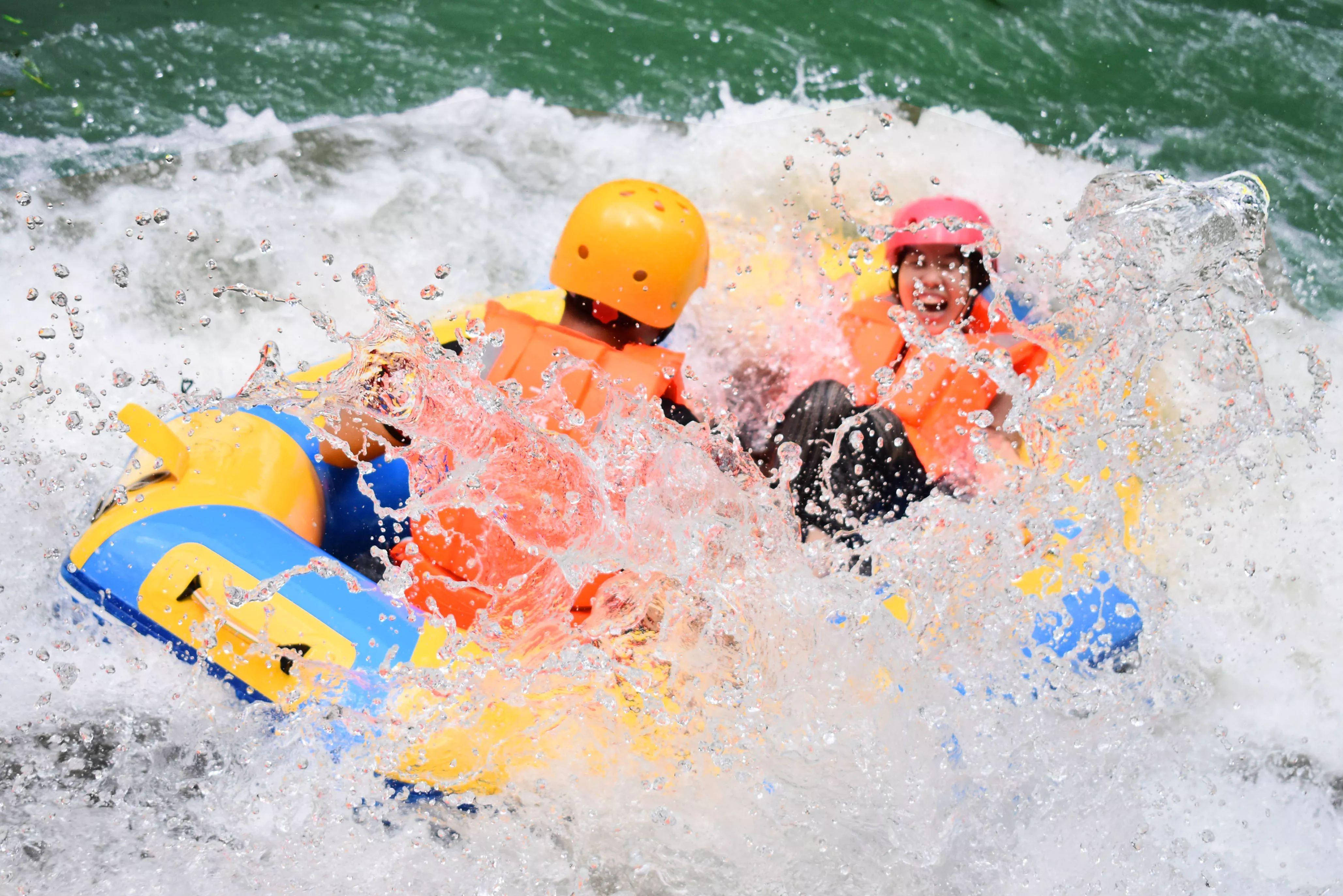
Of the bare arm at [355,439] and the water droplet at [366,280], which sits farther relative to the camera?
the bare arm at [355,439]

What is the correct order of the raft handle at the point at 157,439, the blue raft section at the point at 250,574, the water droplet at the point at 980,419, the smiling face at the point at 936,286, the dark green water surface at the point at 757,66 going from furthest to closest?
the dark green water surface at the point at 757,66 < the smiling face at the point at 936,286 < the water droplet at the point at 980,419 < the raft handle at the point at 157,439 < the blue raft section at the point at 250,574

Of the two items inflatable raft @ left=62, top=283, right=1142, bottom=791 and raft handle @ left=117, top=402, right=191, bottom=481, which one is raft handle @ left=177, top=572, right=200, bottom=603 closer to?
inflatable raft @ left=62, top=283, right=1142, bottom=791

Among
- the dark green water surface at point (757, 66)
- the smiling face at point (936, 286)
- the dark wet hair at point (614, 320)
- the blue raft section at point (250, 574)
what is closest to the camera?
the blue raft section at point (250, 574)

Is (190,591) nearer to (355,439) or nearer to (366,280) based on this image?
(355,439)

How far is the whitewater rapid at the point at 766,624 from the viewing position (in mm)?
2381

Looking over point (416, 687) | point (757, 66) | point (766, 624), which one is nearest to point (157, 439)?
point (416, 687)

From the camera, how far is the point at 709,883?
95.2 inches

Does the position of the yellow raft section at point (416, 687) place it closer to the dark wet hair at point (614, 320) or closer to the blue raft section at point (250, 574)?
the blue raft section at point (250, 574)

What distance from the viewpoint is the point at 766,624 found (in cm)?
242

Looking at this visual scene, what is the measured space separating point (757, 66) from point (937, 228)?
2.07m

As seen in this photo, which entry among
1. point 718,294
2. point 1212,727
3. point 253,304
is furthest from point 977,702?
point 253,304

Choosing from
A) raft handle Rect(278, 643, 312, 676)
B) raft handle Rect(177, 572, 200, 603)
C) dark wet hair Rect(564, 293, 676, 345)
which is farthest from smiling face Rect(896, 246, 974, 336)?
raft handle Rect(177, 572, 200, 603)

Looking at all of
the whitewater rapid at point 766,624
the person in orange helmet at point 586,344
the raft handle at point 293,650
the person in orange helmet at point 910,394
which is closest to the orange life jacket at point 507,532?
the person in orange helmet at point 586,344

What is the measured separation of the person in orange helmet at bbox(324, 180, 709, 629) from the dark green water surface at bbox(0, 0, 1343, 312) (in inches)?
96.2
